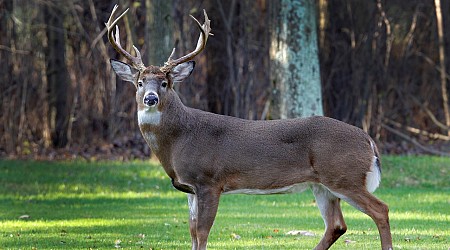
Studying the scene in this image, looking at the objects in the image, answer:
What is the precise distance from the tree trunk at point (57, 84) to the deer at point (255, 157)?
12.7 meters

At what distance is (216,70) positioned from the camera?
22.6 metres

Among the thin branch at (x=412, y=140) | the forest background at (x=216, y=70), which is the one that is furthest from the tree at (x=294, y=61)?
the thin branch at (x=412, y=140)

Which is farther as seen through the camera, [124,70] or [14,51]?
[14,51]

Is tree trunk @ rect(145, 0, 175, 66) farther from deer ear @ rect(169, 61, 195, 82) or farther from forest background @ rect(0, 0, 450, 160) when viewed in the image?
deer ear @ rect(169, 61, 195, 82)

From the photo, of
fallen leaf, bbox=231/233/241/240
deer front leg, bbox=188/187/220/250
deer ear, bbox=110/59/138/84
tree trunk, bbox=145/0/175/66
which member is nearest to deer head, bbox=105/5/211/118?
deer ear, bbox=110/59/138/84

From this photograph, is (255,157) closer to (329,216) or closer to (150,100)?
(329,216)

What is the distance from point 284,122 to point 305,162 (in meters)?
0.51

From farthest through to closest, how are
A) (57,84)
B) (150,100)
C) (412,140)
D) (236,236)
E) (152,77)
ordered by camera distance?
1. (57,84)
2. (412,140)
3. (236,236)
4. (152,77)
5. (150,100)

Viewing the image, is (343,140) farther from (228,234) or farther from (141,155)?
(141,155)

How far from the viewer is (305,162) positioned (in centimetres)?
862

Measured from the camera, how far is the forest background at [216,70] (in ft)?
67.9

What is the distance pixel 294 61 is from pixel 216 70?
669 centimetres

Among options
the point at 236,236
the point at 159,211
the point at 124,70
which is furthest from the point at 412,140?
the point at 124,70

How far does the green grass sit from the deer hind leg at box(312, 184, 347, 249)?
0.53 meters
